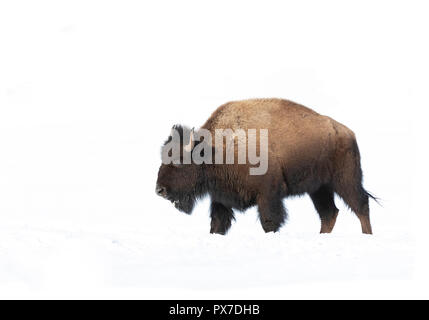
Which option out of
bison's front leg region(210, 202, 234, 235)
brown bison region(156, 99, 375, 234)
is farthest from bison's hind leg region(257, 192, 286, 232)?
bison's front leg region(210, 202, 234, 235)

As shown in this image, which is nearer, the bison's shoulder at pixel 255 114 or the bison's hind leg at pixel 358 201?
the bison's shoulder at pixel 255 114

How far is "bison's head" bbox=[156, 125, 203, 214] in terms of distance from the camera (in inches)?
522

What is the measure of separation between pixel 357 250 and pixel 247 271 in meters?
1.91

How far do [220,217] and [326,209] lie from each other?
1872 mm

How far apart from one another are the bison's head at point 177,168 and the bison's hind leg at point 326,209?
215 cm

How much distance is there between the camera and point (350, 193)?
13.6m

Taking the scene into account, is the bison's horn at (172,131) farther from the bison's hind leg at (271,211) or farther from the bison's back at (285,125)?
the bison's hind leg at (271,211)

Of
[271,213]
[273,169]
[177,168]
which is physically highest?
[177,168]

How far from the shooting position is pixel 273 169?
515 inches

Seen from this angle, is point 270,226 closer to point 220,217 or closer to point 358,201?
point 220,217

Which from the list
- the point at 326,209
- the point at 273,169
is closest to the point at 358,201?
the point at 326,209

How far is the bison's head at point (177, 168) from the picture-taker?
1325 cm

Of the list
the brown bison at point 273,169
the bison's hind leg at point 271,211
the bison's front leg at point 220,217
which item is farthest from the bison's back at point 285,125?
the bison's front leg at point 220,217

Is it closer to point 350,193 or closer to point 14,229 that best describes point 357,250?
point 350,193
